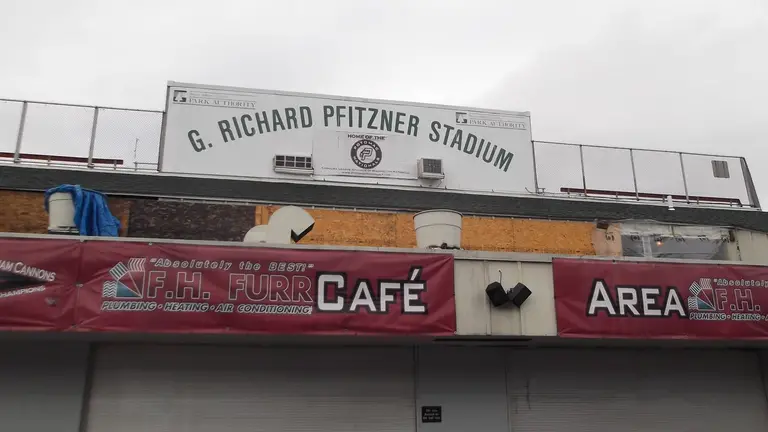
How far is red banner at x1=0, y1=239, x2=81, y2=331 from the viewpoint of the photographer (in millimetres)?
8500

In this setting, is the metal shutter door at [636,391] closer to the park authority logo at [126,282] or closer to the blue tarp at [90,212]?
the park authority logo at [126,282]

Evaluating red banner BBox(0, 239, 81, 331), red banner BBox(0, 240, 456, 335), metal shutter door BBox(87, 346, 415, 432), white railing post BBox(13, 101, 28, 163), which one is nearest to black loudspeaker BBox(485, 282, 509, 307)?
red banner BBox(0, 240, 456, 335)

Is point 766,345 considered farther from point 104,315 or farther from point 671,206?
point 104,315

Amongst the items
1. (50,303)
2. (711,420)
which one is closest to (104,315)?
(50,303)

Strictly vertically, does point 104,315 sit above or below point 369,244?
below

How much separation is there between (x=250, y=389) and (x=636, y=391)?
7.08 meters

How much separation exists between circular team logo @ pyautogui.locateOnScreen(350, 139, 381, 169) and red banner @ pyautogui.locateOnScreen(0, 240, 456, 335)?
500 centimetres

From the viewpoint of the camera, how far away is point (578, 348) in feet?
39.1

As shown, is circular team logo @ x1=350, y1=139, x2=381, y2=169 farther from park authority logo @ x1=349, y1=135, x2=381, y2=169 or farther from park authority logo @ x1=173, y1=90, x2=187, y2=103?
park authority logo @ x1=173, y1=90, x2=187, y2=103

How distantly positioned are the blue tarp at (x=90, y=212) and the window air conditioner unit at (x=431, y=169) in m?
6.59

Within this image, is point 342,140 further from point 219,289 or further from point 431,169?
point 219,289

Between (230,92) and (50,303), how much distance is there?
718cm

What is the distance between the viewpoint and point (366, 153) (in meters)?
14.6

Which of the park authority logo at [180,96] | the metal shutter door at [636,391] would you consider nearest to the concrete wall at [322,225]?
the metal shutter door at [636,391]
